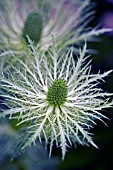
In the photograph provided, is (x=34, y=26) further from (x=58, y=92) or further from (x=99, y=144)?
(x=99, y=144)

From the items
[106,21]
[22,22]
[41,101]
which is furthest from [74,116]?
[106,21]

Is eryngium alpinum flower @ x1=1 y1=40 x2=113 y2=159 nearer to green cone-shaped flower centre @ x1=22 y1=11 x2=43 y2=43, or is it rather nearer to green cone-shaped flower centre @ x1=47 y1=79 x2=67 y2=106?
green cone-shaped flower centre @ x1=47 y1=79 x2=67 y2=106

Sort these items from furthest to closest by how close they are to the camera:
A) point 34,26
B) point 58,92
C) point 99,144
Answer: point 99,144
point 34,26
point 58,92

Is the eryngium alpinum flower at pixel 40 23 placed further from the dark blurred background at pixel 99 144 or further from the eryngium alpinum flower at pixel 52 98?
the dark blurred background at pixel 99 144

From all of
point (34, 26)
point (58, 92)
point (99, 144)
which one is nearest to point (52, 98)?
point (58, 92)

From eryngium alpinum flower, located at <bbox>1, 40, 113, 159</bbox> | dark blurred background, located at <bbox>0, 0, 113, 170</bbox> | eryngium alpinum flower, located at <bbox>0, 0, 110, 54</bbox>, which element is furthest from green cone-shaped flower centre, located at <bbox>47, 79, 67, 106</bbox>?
dark blurred background, located at <bbox>0, 0, 113, 170</bbox>

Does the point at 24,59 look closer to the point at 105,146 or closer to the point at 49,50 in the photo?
the point at 49,50
